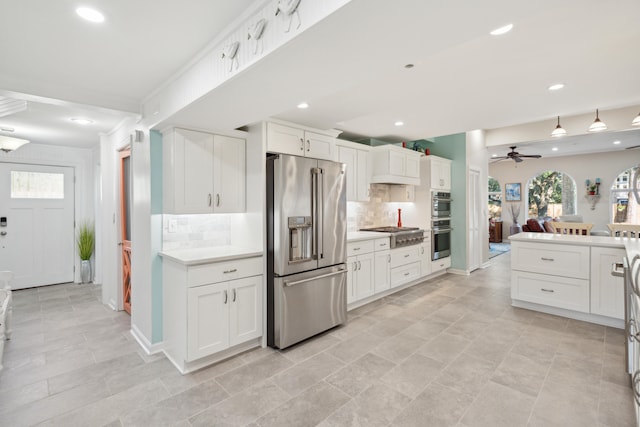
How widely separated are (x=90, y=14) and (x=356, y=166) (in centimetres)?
334

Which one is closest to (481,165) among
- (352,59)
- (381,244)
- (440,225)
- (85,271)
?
(440,225)

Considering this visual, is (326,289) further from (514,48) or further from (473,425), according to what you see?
(514,48)

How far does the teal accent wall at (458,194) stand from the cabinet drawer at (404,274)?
4.39 ft

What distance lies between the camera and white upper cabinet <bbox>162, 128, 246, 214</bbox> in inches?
109

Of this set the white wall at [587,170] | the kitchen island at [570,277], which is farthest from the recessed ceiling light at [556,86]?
the white wall at [587,170]

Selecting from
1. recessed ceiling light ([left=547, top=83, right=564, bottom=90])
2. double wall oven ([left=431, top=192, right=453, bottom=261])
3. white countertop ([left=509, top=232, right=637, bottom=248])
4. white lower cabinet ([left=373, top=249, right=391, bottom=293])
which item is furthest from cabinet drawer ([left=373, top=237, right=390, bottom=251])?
recessed ceiling light ([left=547, top=83, right=564, bottom=90])

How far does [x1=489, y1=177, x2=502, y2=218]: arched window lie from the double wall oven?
20.1 feet

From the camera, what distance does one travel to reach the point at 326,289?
328 cm

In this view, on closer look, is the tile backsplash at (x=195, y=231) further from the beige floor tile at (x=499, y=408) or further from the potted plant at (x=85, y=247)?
the potted plant at (x=85, y=247)

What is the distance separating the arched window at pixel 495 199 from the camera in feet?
35.5

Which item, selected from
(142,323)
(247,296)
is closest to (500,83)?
(247,296)

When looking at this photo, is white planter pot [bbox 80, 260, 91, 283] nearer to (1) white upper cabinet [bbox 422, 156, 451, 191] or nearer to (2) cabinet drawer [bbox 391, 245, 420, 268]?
(2) cabinet drawer [bbox 391, 245, 420, 268]

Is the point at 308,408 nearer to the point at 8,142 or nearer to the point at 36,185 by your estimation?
Result: the point at 8,142

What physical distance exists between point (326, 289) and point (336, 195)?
1.04m
